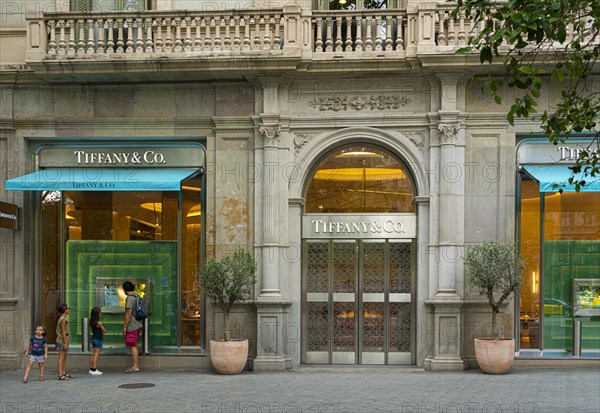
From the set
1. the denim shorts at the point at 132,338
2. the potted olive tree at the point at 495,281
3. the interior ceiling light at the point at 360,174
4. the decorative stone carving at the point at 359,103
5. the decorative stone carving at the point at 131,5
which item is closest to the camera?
the potted olive tree at the point at 495,281

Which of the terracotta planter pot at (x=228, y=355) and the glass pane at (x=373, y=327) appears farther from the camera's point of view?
the glass pane at (x=373, y=327)

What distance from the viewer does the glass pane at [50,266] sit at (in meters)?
16.2

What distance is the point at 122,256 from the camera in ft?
53.2

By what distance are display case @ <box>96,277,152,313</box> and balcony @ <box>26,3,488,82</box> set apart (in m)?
4.19

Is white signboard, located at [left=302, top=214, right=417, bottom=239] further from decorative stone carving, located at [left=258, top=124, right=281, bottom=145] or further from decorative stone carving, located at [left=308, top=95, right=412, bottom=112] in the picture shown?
decorative stone carving, located at [left=308, top=95, right=412, bottom=112]

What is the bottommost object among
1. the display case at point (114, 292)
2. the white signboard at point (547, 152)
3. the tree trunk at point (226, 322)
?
the tree trunk at point (226, 322)

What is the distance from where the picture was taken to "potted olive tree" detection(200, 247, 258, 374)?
14625mm

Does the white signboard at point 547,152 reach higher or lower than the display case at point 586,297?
higher

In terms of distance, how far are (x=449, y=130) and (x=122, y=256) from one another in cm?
720

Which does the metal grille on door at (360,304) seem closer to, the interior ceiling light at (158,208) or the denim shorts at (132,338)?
the interior ceiling light at (158,208)

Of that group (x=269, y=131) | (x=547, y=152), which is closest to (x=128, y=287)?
(x=269, y=131)

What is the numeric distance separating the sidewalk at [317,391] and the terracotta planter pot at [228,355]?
0.81ft

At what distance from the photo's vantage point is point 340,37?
50.4 feet

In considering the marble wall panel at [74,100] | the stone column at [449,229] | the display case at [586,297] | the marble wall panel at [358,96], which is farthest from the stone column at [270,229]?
the display case at [586,297]
